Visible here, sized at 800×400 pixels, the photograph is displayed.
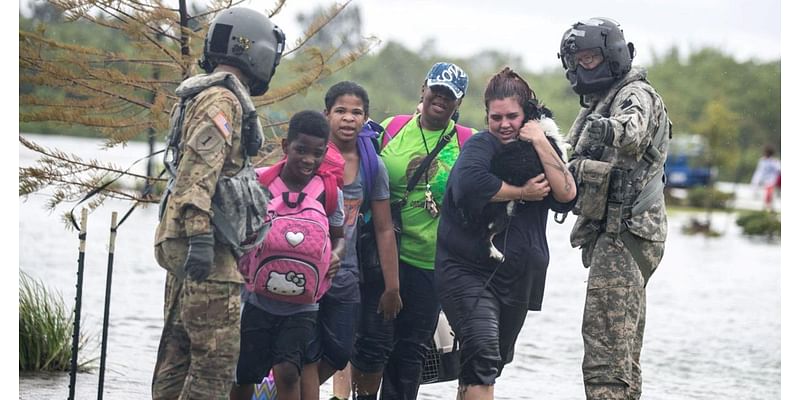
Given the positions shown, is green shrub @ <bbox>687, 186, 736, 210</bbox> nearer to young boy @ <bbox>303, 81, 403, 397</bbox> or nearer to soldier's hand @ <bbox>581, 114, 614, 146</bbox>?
young boy @ <bbox>303, 81, 403, 397</bbox>

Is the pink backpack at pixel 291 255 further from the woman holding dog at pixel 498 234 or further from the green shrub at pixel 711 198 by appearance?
the green shrub at pixel 711 198

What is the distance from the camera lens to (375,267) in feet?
23.2

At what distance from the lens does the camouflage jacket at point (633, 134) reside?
20.8 ft

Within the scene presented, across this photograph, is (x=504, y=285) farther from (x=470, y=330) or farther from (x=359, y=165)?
(x=359, y=165)

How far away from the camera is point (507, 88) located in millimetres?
6402

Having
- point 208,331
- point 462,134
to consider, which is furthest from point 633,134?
point 208,331

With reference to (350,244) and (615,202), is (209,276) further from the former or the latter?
(615,202)

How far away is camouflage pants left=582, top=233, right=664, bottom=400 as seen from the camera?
6.47 m

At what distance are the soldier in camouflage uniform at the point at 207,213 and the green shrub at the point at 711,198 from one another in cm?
2605

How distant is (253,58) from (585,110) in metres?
1.96

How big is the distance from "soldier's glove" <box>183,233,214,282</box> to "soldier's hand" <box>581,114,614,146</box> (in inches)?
76.8

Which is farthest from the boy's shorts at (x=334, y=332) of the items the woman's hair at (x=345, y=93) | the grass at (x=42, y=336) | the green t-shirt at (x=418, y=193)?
the grass at (x=42, y=336)

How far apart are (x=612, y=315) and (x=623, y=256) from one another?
11.9 inches

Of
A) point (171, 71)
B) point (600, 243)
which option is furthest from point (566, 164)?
point (171, 71)
